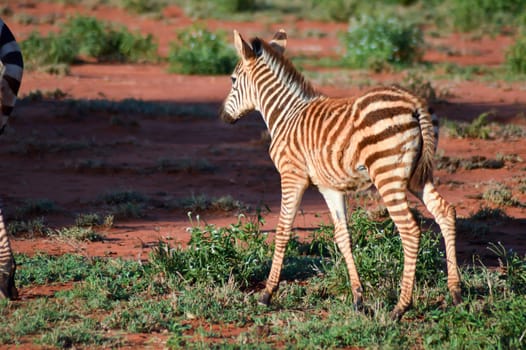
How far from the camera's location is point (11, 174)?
12.9 metres

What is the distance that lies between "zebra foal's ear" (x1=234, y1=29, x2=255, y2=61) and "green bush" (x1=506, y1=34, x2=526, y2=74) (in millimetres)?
16261

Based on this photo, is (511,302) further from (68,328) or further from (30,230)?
(30,230)

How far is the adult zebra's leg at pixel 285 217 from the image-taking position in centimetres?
707

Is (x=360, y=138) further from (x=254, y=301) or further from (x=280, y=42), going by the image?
(x=280, y=42)

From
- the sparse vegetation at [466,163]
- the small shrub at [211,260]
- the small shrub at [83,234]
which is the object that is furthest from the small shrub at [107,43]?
the small shrub at [211,260]

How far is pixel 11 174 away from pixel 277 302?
7273mm

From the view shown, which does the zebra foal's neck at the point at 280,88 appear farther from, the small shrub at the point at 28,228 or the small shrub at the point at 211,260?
the small shrub at the point at 28,228

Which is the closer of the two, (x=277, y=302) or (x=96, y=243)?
(x=277, y=302)

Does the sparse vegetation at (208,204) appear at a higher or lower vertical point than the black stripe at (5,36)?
lower

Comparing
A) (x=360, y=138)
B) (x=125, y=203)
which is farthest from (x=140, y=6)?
(x=360, y=138)

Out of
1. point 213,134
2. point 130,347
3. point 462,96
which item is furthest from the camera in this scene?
point 462,96

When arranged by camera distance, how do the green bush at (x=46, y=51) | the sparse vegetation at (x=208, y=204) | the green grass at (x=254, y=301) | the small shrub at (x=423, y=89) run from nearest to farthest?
1. the green grass at (x=254, y=301)
2. the sparse vegetation at (x=208, y=204)
3. the small shrub at (x=423, y=89)
4. the green bush at (x=46, y=51)

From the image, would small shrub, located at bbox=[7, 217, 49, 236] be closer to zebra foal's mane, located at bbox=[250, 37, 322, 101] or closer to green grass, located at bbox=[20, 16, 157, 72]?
zebra foal's mane, located at bbox=[250, 37, 322, 101]

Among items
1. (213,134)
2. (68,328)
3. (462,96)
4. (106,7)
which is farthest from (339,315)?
(106,7)
